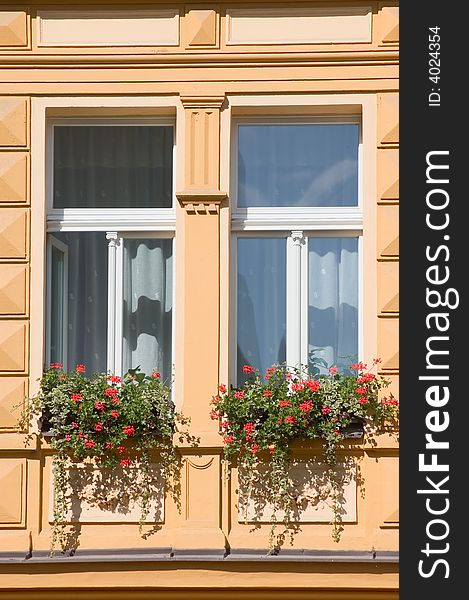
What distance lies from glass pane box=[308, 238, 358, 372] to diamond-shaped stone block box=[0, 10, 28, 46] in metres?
2.67

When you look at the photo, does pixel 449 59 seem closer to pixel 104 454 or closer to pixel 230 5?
pixel 230 5

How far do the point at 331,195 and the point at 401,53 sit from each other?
47.3 inches

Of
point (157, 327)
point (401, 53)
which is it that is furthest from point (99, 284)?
point (401, 53)

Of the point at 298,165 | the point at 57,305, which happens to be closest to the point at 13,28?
the point at 57,305

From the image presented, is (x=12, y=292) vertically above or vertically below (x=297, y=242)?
below

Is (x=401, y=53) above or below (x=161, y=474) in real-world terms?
above

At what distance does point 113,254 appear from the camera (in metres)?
8.87

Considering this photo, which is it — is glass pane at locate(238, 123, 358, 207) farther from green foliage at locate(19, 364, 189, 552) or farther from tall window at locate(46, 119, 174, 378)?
green foliage at locate(19, 364, 189, 552)

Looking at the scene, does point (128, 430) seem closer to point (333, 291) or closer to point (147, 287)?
point (147, 287)

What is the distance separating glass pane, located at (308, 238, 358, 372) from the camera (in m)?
8.80

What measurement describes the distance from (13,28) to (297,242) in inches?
106

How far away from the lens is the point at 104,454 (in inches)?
331

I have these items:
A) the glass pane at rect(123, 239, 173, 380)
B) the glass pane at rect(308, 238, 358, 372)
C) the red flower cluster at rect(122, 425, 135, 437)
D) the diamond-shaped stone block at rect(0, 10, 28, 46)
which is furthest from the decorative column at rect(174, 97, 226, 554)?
the diamond-shaped stone block at rect(0, 10, 28, 46)

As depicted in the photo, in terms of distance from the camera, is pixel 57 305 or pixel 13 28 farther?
pixel 57 305
